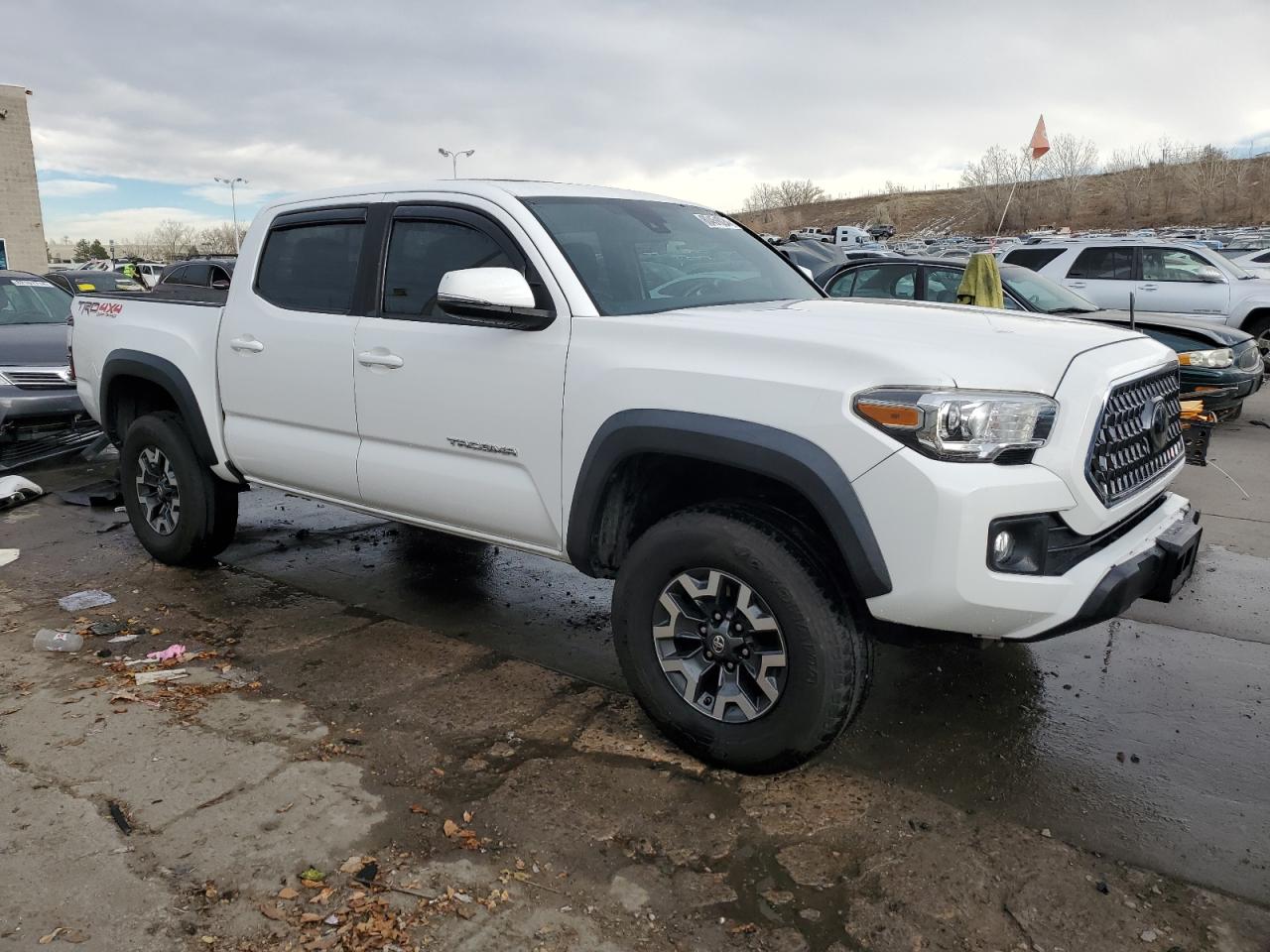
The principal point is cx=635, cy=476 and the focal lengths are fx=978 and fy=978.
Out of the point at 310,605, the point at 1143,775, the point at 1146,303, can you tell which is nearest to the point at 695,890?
the point at 1143,775

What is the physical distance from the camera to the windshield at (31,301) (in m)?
9.10

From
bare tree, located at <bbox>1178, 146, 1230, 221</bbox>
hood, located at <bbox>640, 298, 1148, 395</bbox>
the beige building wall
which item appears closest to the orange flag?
hood, located at <bbox>640, 298, 1148, 395</bbox>

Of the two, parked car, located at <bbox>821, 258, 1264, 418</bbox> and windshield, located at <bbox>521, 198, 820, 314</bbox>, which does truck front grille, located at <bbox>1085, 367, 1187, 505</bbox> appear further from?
parked car, located at <bbox>821, 258, 1264, 418</bbox>

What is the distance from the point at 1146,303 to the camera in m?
11.9

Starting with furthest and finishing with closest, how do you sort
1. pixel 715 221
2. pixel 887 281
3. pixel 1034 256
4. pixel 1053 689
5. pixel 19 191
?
pixel 19 191, pixel 1034 256, pixel 887 281, pixel 715 221, pixel 1053 689

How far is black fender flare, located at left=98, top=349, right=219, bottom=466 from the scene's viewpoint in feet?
16.1

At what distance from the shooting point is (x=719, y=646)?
3094 millimetres

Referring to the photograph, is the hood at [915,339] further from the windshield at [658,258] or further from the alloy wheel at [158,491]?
the alloy wheel at [158,491]

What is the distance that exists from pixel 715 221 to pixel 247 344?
225 centimetres

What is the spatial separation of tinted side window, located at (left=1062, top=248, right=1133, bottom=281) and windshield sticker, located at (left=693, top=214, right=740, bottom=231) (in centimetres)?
896

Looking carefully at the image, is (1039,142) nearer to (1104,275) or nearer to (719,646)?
(1104,275)

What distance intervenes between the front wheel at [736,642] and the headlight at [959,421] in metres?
0.51

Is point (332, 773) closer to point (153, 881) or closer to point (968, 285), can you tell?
point (153, 881)

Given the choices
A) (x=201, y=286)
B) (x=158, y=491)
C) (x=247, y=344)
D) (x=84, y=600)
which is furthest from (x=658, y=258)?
(x=84, y=600)
